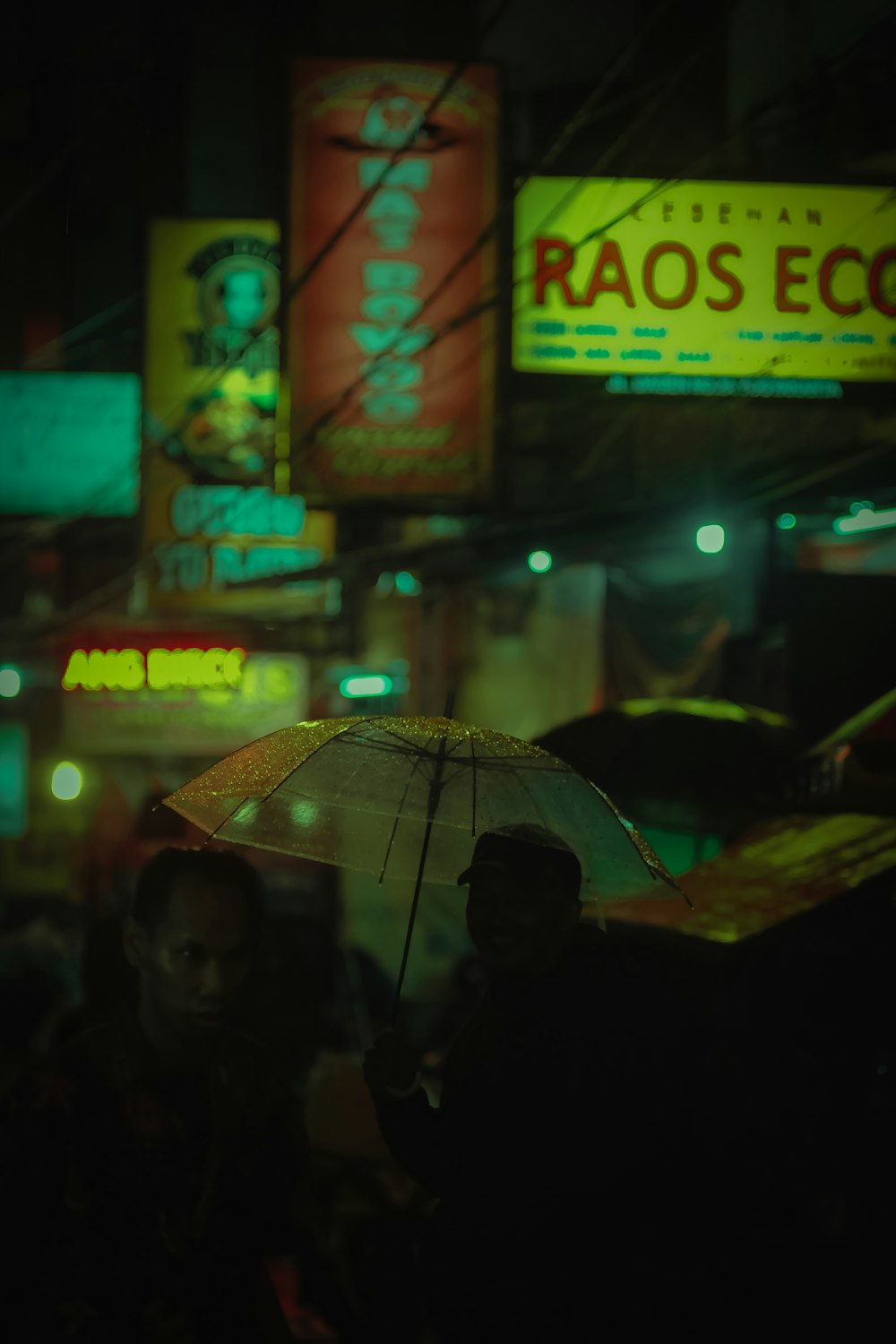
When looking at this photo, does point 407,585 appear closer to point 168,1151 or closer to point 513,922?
point 513,922

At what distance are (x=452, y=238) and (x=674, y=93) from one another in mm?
5090

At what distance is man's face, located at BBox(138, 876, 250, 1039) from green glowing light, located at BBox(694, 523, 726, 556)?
16.7 feet

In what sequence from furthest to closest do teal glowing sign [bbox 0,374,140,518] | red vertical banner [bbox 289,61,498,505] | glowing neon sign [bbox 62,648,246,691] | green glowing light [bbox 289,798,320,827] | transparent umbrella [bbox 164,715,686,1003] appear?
1. teal glowing sign [bbox 0,374,140,518]
2. glowing neon sign [bbox 62,648,246,691]
3. red vertical banner [bbox 289,61,498,505]
4. green glowing light [bbox 289,798,320,827]
5. transparent umbrella [bbox 164,715,686,1003]

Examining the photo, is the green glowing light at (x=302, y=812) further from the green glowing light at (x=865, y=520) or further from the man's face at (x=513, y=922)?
the green glowing light at (x=865, y=520)

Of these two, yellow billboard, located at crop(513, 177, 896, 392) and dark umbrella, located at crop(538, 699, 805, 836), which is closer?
dark umbrella, located at crop(538, 699, 805, 836)

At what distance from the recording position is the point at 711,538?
7.90 meters

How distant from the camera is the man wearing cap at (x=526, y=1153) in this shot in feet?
10.0

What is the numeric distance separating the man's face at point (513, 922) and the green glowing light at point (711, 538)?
4.85m

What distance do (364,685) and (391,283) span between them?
5217mm

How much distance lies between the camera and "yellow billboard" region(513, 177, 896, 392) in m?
8.11

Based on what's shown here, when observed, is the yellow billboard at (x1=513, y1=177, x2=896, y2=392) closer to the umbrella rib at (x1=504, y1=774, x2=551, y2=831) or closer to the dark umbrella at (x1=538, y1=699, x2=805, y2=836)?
the dark umbrella at (x1=538, y1=699, x2=805, y2=836)

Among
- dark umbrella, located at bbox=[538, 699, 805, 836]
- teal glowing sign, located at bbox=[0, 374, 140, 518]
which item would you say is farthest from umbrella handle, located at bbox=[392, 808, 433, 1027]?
teal glowing sign, located at bbox=[0, 374, 140, 518]

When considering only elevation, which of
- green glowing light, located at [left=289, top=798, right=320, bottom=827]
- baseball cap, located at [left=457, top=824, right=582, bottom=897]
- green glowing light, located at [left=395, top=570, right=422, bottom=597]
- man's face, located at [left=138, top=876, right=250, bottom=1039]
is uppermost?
green glowing light, located at [left=395, top=570, right=422, bottom=597]

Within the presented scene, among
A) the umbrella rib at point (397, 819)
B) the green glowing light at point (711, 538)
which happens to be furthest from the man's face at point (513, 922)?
the green glowing light at point (711, 538)
